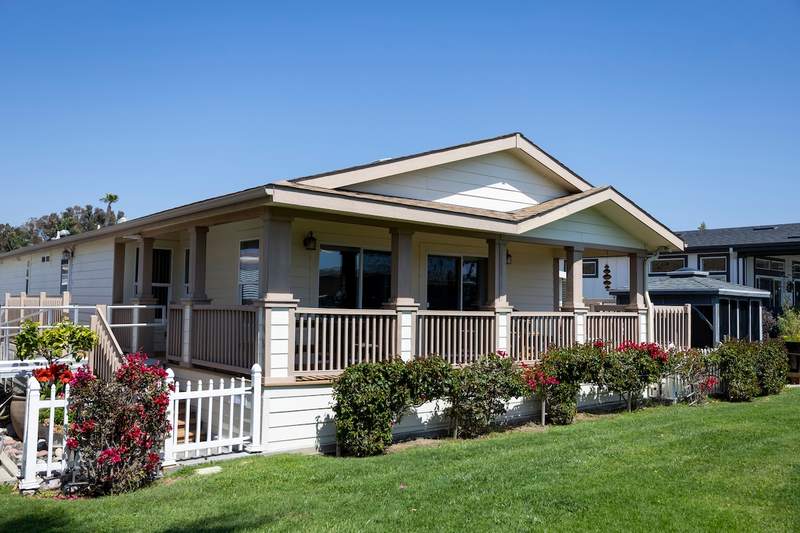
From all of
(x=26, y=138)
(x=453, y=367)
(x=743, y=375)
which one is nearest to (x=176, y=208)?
(x=453, y=367)

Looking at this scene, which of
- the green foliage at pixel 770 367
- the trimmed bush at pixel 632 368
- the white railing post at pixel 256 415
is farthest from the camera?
the green foliage at pixel 770 367

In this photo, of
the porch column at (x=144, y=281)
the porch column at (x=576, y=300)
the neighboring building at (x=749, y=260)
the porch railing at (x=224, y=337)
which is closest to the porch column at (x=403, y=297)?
the porch railing at (x=224, y=337)

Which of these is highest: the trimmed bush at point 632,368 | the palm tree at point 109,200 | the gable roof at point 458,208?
the palm tree at point 109,200

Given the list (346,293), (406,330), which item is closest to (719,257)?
(346,293)

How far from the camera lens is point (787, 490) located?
21.8 feet

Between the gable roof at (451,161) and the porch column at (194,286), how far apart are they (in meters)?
2.78

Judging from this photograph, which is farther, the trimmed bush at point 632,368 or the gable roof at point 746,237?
the gable roof at point 746,237

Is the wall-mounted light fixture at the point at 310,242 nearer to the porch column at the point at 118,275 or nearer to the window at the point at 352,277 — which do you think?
the window at the point at 352,277

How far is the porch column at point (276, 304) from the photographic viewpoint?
871 cm

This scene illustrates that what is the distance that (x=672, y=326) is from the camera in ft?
49.6

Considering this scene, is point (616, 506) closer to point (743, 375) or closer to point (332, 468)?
point (332, 468)

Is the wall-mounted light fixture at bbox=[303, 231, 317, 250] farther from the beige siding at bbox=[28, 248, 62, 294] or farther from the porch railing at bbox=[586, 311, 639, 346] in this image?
the beige siding at bbox=[28, 248, 62, 294]

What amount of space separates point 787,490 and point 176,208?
31.0ft

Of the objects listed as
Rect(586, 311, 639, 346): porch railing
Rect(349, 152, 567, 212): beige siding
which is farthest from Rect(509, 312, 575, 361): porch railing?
Rect(349, 152, 567, 212): beige siding
